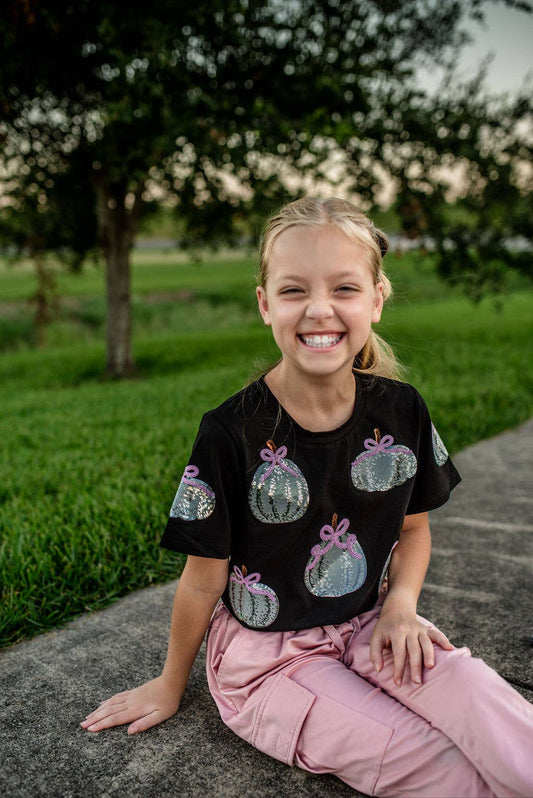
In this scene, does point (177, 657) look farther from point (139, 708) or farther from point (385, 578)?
point (385, 578)

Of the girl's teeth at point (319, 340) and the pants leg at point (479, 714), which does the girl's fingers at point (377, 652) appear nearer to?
the pants leg at point (479, 714)

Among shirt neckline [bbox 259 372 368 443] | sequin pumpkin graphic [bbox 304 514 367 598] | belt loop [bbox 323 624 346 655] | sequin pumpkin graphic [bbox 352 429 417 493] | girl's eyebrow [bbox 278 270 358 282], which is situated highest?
girl's eyebrow [bbox 278 270 358 282]

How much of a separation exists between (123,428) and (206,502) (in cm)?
370

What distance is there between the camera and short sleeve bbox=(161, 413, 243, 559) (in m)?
1.63

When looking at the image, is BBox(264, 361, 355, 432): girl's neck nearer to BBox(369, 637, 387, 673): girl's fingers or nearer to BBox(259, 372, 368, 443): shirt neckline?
BBox(259, 372, 368, 443): shirt neckline

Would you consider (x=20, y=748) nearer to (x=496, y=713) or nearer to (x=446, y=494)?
(x=496, y=713)

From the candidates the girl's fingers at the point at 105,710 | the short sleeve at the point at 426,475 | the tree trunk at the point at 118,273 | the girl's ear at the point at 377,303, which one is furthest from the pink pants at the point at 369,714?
the tree trunk at the point at 118,273

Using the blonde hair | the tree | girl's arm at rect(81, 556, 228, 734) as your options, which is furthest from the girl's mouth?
the tree

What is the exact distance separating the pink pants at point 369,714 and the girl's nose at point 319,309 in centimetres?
80

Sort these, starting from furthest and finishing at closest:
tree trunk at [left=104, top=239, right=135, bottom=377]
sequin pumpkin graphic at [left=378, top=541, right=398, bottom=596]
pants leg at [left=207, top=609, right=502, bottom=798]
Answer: tree trunk at [left=104, top=239, right=135, bottom=377] < sequin pumpkin graphic at [left=378, top=541, right=398, bottom=596] < pants leg at [left=207, top=609, right=502, bottom=798]

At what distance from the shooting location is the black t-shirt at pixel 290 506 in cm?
165

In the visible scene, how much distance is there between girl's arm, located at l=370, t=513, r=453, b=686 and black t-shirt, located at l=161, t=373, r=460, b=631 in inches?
3.2

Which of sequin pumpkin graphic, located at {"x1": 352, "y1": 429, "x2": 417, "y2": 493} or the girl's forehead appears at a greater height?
the girl's forehead

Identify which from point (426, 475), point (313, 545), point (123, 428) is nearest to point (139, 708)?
point (313, 545)
